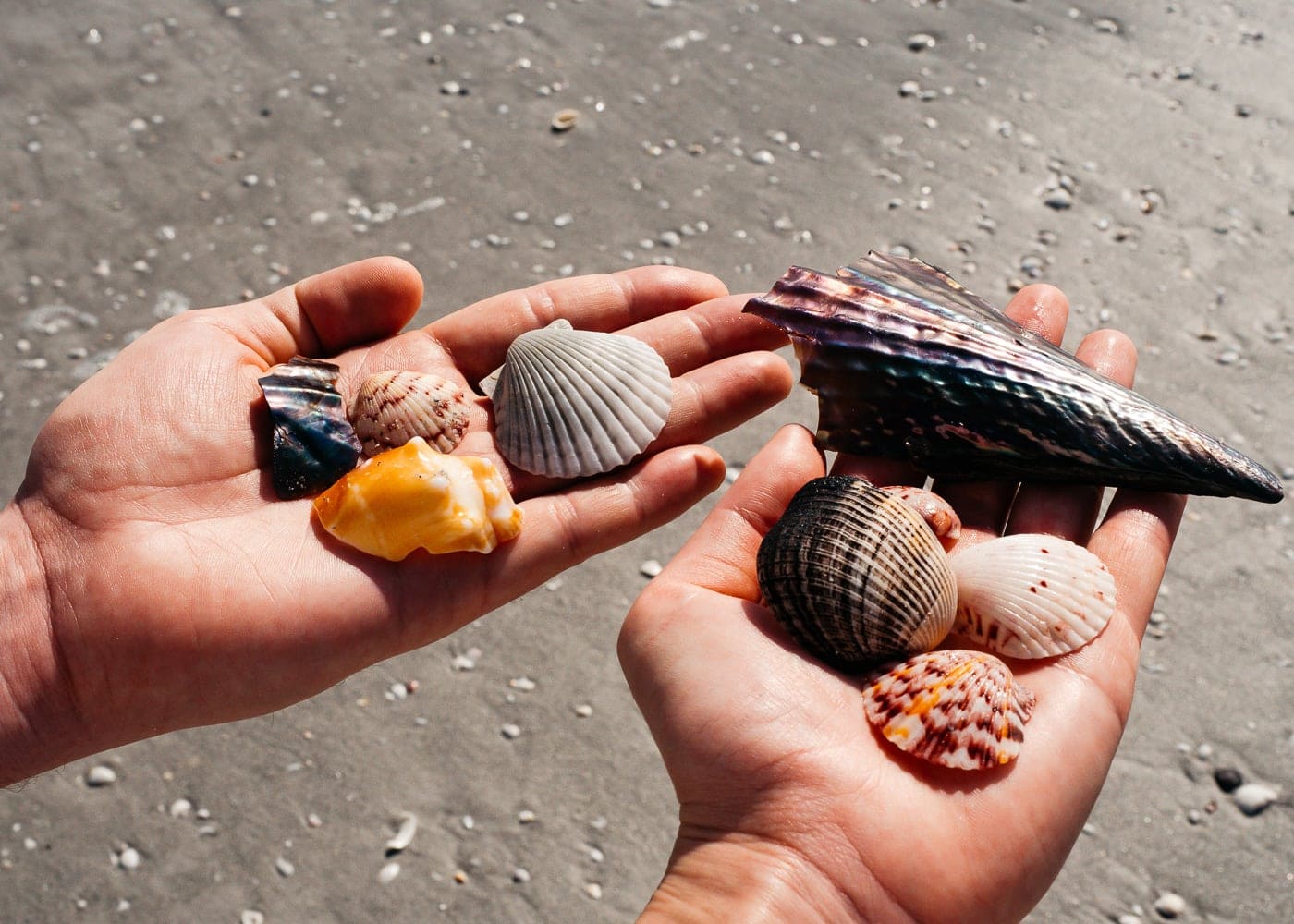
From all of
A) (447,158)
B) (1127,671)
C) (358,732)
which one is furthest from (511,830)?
(447,158)

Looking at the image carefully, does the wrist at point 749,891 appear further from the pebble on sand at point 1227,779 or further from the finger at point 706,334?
the pebble on sand at point 1227,779

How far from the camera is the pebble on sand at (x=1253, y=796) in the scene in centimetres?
345

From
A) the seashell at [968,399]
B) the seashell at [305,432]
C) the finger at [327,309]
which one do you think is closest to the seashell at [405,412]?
the seashell at [305,432]

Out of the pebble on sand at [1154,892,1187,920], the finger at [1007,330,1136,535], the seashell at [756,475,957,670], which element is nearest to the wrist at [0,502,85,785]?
Result: the seashell at [756,475,957,670]

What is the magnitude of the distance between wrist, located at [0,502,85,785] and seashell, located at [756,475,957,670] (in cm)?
161

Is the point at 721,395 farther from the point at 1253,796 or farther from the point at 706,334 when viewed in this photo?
the point at 1253,796

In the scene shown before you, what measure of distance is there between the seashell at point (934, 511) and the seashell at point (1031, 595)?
0.06 m

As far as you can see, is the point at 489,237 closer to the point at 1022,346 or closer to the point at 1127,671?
the point at 1022,346

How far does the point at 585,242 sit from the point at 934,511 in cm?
266

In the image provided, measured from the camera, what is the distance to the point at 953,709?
2219 millimetres

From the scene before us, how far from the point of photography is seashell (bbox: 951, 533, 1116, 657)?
2.48m

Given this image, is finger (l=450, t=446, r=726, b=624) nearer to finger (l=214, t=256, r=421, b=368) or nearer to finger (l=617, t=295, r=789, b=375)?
finger (l=617, t=295, r=789, b=375)

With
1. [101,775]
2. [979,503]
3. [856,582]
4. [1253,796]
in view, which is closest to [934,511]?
[979,503]

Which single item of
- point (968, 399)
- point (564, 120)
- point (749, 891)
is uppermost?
point (968, 399)
